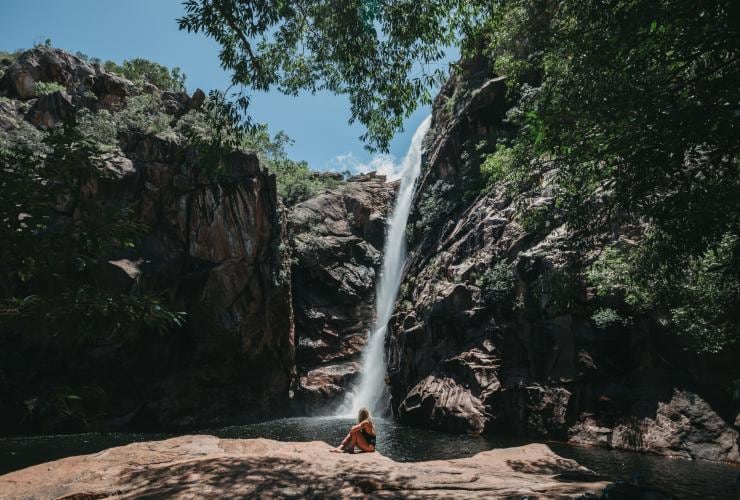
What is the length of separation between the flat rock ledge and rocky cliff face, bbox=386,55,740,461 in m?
3.86

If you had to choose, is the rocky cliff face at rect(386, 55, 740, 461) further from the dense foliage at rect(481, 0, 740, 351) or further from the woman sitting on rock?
the woman sitting on rock

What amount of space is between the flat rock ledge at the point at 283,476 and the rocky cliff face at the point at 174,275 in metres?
16.1

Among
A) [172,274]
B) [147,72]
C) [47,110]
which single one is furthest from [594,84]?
[147,72]

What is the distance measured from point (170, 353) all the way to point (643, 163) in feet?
90.2

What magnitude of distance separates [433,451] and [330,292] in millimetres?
21453

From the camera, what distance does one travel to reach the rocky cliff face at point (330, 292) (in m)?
33.4

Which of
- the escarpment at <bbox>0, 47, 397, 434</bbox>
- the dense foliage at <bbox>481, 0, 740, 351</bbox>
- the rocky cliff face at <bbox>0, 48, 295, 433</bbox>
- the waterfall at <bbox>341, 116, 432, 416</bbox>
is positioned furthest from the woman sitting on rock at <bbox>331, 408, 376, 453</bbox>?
the waterfall at <bbox>341, 116, 432, 416</bbox>

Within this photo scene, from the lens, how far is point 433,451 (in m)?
16.8

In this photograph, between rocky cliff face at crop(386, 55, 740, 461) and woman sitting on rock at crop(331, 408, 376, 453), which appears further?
rocky cliff face at crop(386, 55, 740, 461)

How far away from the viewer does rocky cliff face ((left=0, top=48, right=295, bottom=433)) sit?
23.6 metres

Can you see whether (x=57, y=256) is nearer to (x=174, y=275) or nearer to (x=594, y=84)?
(x=594, y=84)

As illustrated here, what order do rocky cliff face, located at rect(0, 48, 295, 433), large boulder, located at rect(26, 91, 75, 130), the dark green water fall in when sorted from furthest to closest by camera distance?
large boulder, located at rect(26, 91, 75, 130), rocky cliff face, located at rect(0, 48, 295, 433), the dark green water

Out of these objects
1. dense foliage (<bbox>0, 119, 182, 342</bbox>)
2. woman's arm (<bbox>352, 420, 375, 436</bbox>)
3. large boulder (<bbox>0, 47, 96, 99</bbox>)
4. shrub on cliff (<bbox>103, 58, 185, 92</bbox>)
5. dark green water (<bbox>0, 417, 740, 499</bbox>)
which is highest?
shrub on cliff (<bbox>103, 58, 185, 92</bbox>)

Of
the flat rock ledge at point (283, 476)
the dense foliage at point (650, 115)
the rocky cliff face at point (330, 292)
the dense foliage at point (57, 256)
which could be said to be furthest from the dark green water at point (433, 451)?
the rocky cliff face at point (330, 292)
